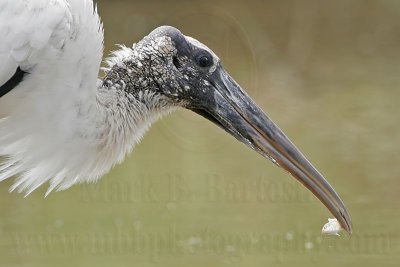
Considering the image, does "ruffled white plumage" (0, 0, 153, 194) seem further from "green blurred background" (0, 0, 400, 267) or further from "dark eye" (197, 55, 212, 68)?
"green blurred background" (0, 0, 400, 267)

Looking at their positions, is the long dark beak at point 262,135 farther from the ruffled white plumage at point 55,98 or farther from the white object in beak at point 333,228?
the ruffled white plumage at point 55,98

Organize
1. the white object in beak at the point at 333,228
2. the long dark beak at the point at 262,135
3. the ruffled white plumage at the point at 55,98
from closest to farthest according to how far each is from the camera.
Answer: the ruffled white plumage at the point at 55,98 → the long dark beak at the point at 262,135 → the white object in beak at the point at 333,228

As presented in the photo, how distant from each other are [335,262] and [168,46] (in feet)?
9.21

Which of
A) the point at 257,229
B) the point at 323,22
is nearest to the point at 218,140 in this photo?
the point at 257,229

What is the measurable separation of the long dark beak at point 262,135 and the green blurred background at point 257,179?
201 cm

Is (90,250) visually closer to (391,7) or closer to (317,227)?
(317,227)

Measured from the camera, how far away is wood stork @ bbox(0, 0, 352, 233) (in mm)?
6664

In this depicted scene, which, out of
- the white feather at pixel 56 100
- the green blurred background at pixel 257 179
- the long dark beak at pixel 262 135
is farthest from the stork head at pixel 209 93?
the green blurred background at pixel 257 179

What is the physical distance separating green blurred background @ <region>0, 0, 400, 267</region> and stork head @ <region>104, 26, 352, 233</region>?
210cm

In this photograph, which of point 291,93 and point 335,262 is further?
point 291,93

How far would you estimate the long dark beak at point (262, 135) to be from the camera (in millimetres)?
7176

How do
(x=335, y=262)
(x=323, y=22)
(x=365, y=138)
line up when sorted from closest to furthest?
(x=335, y=262) → (x=365, y=138) → (x=323, y=22)

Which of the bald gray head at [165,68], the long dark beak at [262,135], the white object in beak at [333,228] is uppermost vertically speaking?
the bald gray head at [165,68]

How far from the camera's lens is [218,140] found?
12766 mm
